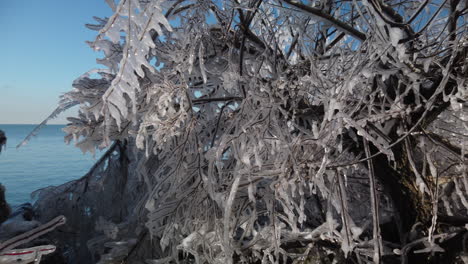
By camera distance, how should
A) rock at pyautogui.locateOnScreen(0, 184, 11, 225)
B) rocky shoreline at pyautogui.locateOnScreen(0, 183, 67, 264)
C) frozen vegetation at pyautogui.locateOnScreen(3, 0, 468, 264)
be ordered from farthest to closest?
1. rock at pyautogui.locateOnScreen(0, 184, 11, 225)
2. rocky shoreline at pyautogui.locateOnScreen(0, 183, 67, 264)
3. frozen vegetation at pyautogui.locateOnScreen(3, 0, 468, 264)

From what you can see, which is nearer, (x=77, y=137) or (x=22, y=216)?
(x=77, y=137)

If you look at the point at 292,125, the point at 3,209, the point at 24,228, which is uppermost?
the point at 292,125

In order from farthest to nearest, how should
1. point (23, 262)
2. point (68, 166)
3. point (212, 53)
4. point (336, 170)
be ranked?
point (68, 166), point (212, 53), point (336, 170), point (23, 262)

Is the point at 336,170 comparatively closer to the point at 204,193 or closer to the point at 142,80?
the point at 204,193

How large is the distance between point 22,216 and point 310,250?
6.57 metres

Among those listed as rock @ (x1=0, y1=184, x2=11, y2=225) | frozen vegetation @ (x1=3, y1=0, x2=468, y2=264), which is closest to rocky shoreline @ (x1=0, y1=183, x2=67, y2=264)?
rock @ (x1=0, y1=184, x2=11, y2=225)

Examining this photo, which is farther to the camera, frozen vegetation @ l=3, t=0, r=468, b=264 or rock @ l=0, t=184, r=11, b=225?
rock @ l=0, t=184, r=11, b=225

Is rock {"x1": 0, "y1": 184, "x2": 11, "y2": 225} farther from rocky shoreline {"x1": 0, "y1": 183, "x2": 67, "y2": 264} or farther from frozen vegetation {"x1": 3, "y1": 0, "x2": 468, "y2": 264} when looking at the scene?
frozen vegetation {"x1": 3, "y1": 0, "x2": 468, "y2": 264}

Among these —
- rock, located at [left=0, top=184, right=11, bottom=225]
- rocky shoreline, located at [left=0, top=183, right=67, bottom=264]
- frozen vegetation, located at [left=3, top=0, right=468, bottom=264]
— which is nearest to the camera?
frozen vegetation, located at [left=3, top=0, right=468, bottom=264]

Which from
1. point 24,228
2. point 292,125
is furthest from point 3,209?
point 292,125

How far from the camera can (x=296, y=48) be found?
292cm

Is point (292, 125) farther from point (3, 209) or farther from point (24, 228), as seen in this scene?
point (3, 209)

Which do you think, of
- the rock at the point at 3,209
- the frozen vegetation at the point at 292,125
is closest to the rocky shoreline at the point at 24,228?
the rock at the point at 3,209

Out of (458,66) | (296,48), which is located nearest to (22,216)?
(296,48)
